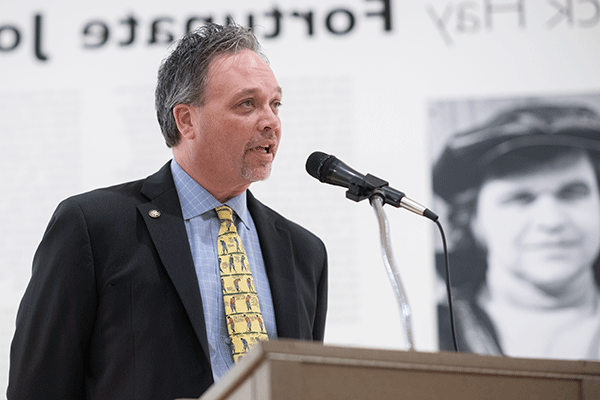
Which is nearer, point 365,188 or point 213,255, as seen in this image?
point 365,188

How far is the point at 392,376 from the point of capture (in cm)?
108

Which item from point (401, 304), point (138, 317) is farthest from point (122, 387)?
point (401, 304)

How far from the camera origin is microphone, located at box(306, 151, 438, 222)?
5.85ft

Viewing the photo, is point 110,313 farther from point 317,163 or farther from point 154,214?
point 317,163

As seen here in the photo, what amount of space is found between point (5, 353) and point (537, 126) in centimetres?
272

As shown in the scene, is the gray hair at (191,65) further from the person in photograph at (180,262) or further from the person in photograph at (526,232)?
the person in photograph at (526,232)

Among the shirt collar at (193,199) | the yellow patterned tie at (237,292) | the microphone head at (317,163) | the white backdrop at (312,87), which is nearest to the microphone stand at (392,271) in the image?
the microphone head at (317,163)

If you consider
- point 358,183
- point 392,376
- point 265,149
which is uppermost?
point 265,149

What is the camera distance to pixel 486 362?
1.12 meters

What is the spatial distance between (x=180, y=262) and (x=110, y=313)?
0.75ft

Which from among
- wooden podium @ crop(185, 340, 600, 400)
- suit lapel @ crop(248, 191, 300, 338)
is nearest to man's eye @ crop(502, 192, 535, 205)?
suit lapel @ crop(248, 191, 300, 338)

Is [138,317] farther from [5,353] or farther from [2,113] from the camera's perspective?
[2,113]

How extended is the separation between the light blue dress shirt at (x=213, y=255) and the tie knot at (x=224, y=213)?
14mm

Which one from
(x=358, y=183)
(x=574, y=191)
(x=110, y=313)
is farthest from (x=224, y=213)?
(x=574, y=191)
